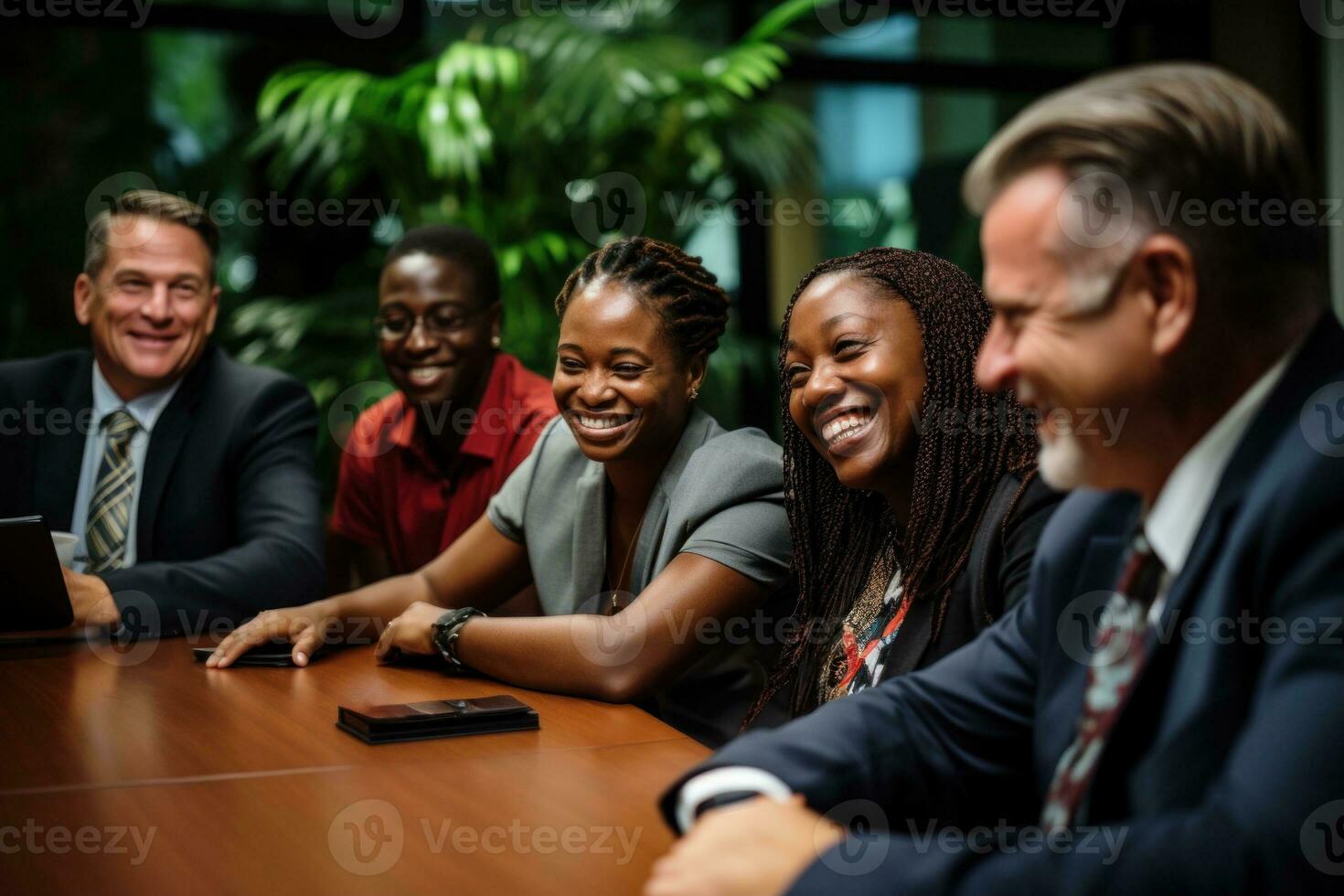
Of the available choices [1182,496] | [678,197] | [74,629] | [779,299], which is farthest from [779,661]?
[779,299]

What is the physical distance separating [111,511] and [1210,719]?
8.21 ft

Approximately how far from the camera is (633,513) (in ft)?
7.78

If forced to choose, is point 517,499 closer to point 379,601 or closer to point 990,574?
point 379,601

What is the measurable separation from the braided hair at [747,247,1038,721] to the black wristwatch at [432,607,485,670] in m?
0.46

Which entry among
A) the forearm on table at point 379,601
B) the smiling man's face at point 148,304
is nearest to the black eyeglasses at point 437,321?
the smiling man's face at point 148,304

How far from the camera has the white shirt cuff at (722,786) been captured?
114 centimetres

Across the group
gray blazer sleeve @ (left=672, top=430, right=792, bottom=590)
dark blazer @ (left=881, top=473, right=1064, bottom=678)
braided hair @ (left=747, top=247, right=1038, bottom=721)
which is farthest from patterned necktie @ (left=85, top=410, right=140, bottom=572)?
dark blazer @ (left=881, top=473, right=1064, bottom=678)

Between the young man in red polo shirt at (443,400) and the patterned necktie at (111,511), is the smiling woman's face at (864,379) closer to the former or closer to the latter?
the young man in red polo shirt at (443,400)

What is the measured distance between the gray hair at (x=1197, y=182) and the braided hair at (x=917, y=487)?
73cm

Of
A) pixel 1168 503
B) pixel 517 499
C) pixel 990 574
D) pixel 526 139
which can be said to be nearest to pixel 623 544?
pixel 517 499

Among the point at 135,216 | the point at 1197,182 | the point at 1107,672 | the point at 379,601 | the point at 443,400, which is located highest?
the point at 135,216

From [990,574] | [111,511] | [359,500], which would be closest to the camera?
[990,574]

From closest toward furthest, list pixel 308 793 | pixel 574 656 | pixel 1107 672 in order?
1. pixel 1107 672
2. pixel 308 793
3. pixel 574 656

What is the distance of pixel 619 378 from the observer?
2.28 metres
